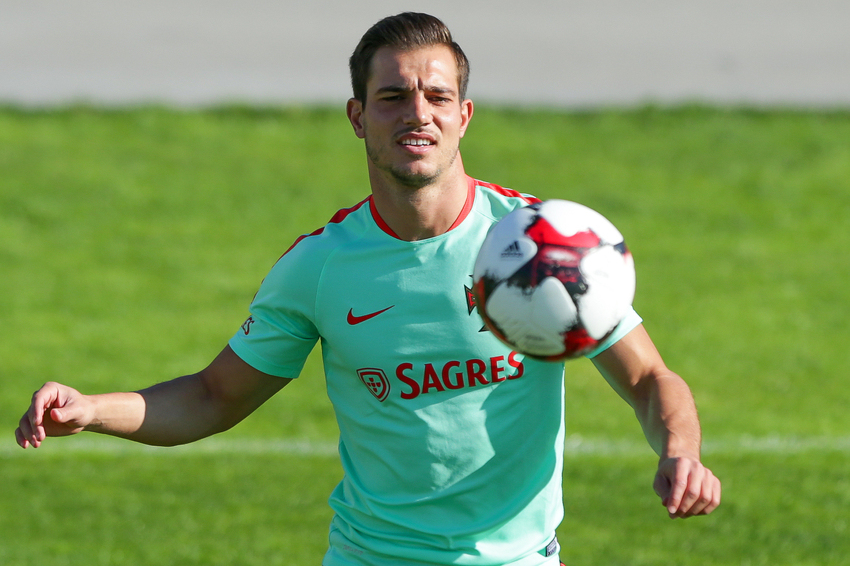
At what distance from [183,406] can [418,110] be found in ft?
4.57

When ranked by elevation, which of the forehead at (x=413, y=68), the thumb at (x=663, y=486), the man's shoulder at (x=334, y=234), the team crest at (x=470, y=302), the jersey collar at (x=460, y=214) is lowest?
the thumb at (x=663, y=486)

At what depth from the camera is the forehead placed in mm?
3846

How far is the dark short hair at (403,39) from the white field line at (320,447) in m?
6.78

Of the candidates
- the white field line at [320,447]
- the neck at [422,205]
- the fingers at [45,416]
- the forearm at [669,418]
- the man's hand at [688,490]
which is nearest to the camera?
the man's hand at [688,490]

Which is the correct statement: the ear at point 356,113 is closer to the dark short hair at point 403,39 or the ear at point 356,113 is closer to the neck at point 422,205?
the dark short hair at point 403,39

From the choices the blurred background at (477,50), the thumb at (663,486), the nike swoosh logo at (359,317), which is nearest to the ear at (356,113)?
the nike swoosh logo at (359,317)

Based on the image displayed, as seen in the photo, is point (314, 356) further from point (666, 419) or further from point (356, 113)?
point (666, 419)

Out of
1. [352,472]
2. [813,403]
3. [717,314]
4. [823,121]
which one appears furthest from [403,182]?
[823,121]

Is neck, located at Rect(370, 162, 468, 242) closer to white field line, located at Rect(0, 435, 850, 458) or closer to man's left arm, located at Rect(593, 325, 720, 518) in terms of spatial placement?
man's left arm, located at Rect(593, 325, 720, 518)

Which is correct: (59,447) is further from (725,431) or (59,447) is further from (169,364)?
(725,431)

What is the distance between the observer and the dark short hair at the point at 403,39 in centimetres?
389

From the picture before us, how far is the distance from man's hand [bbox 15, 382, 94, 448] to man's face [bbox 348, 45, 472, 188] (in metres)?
1.30

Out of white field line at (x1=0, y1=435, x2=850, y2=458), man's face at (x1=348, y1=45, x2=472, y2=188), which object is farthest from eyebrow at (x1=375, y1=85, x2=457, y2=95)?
white field line at (x1=0, y1=435, x2=850, y2=458)

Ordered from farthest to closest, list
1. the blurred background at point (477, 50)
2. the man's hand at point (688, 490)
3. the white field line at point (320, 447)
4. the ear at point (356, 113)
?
1. the blurred background at point (477, 50)
2. the white field line at point (320, 447)
3. the ear at point (356, 113)
4. the man's hand at point (688, 490)
